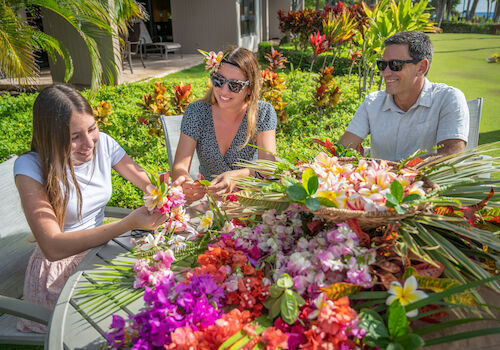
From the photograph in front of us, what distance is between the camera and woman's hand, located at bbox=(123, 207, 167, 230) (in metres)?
1.48

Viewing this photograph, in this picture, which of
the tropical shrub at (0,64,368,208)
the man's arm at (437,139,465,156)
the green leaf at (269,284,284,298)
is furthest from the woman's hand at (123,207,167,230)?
the tropical shrub at (0,64,368,208)

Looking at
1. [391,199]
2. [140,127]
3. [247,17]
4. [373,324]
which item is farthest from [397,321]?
[247,17]

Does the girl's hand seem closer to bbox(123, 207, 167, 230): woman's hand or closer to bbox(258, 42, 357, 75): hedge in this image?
bbox(123, 207, 167, 230): woman's hand

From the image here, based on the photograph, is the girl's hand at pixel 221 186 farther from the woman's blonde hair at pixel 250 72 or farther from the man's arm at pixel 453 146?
the man's arm at pixel 453 146

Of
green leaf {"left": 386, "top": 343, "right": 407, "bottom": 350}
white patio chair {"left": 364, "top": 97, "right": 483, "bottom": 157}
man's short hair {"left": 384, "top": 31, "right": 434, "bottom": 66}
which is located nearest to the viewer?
green leaf {"left": 386, "top": 343, "right": 407, "bottom": 350}

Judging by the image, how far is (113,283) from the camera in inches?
53.1

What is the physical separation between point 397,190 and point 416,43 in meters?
1.97

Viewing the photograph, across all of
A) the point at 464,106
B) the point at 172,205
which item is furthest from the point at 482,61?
the point at 172,205

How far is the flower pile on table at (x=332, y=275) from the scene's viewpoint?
2.92ft

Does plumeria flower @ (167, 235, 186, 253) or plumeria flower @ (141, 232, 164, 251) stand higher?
plumeria flower @ (141, 232, 164, 251)

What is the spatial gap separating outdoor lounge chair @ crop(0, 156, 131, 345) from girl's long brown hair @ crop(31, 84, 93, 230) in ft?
1.57

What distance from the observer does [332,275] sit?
39.3 inches

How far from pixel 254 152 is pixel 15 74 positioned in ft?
11.8

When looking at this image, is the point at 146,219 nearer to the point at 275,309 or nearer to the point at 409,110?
the point at 275,309
